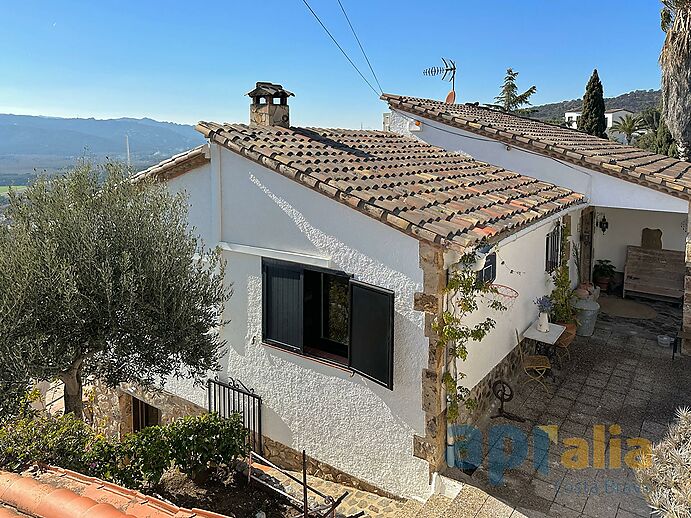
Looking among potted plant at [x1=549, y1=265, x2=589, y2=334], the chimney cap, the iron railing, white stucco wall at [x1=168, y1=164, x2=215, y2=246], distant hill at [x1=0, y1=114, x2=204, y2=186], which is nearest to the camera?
the iron railing

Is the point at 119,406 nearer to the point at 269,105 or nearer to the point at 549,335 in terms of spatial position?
the point at 269,105

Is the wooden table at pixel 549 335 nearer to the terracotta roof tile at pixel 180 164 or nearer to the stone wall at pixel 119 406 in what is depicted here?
the terracotta roof tile at pixel 180 164

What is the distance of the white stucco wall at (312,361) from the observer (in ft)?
27.6

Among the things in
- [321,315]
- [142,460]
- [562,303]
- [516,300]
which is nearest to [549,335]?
[516,300]

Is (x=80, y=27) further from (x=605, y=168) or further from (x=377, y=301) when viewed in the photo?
(x=605, y=168)

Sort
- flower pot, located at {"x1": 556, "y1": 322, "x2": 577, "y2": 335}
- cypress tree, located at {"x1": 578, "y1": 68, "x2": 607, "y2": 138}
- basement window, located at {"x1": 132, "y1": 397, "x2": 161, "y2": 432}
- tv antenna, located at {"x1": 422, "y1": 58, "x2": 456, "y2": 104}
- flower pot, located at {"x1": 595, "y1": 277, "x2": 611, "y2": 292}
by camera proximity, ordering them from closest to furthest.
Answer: flower pot, located at {"x1": 556, "y1": 322, "x2": 577, "y2": 335} → basement window, located at {"x1": 132, "y1": 397, "x2": 161, "y2": 432} → flower pot, located at {"x1": 595, "y1": 277, "x2": 611, "y2": 292} → tv antenna, located at {"x1": 422, "y1": 58, "x2": 456, "y2": 104} → cypress tree, located at {"x1": 578, "y1": 68, "x2": 607, "y2": 138}

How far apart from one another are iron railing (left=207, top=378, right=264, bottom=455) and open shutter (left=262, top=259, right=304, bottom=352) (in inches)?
59.2

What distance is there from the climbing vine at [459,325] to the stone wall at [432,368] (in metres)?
0.13

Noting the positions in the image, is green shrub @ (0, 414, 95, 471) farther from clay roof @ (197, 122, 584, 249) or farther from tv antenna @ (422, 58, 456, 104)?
tv antenna @ (422, 58, 456, 104)

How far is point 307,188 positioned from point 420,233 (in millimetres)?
2616

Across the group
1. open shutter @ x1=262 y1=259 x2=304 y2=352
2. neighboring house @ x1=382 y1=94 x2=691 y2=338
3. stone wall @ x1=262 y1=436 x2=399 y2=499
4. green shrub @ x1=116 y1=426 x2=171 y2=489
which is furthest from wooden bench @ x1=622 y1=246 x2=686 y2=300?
green shrub @ x1=116 y1=426 x2=171 y2=489

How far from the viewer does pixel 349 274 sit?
894 cm

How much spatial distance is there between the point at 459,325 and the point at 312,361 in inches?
112

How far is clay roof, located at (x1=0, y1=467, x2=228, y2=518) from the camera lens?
460cm
